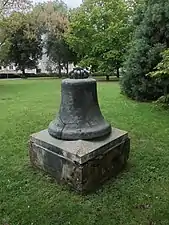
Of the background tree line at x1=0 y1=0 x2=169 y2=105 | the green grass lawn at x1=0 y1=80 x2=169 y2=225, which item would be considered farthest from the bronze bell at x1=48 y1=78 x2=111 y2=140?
the background tree line at x1=0 y1=0 x2=169 y2=105

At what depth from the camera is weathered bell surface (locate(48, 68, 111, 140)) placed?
376 centimetres

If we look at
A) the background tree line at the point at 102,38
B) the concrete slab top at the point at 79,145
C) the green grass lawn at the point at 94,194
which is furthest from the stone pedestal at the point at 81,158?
the background tree line at the point at 102,38

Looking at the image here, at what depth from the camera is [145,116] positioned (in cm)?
708

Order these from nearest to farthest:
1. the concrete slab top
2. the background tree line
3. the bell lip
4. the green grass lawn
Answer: the green grass lawn, the concrete slab top, the bell lip, the background tree line

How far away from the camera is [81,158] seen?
337 cm

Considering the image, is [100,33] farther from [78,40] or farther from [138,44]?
[138,44]

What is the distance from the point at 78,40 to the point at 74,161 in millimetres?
20459

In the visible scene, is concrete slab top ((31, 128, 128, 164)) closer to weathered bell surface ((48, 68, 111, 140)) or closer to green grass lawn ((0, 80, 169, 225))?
weathered bell surface ((48, 68, 111, 140))

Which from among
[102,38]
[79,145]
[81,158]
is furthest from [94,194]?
[102,38]

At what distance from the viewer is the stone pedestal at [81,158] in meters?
3.45

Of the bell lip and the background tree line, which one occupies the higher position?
the background tree line

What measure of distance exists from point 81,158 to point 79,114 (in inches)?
27.1

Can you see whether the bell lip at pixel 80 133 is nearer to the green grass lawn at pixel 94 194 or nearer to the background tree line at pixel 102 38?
the green grass lawn at pixel 94 194

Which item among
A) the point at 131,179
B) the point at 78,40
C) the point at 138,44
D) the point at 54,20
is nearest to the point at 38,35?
the point at 54,20
